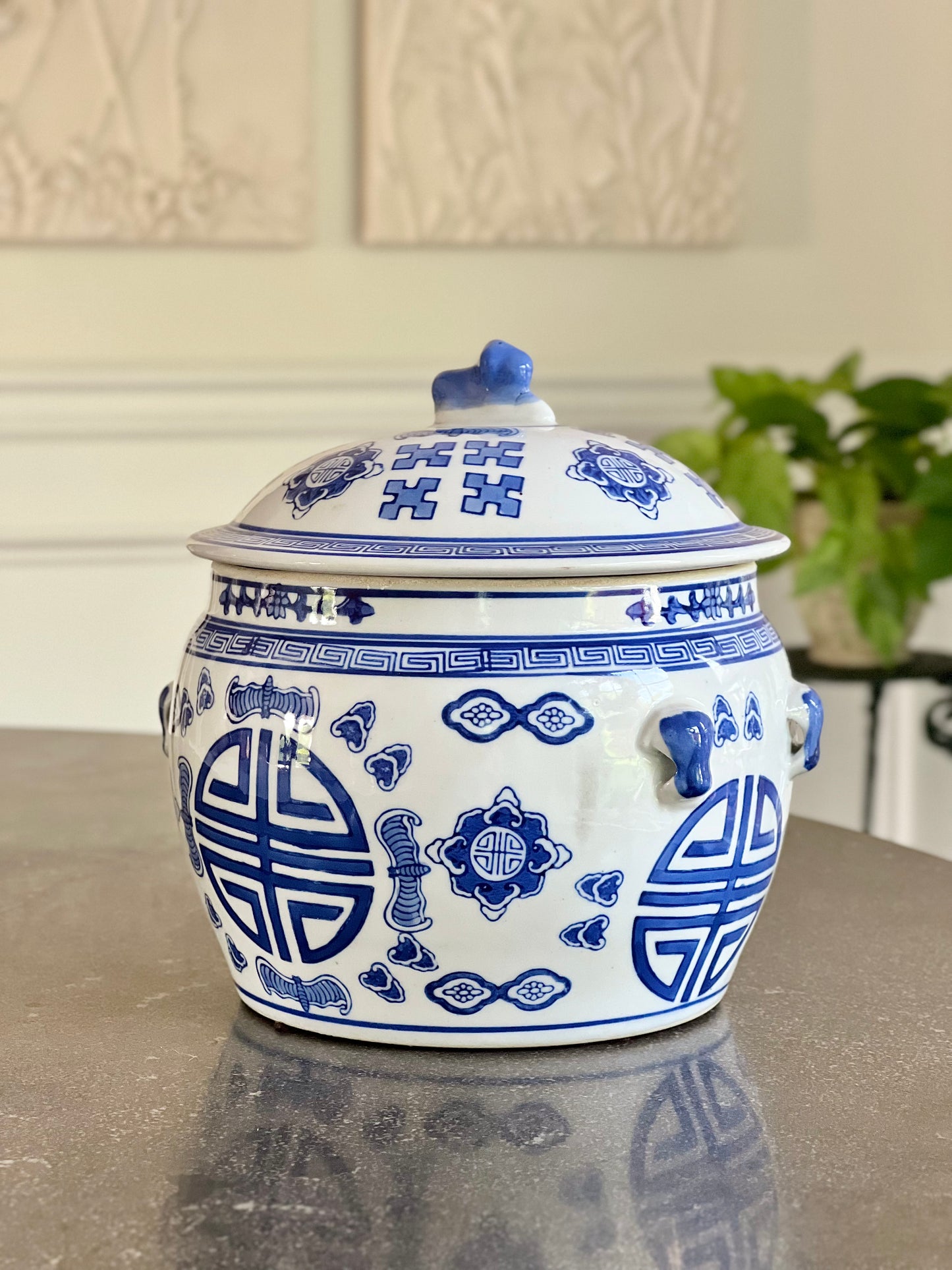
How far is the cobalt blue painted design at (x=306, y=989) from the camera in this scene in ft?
1.82

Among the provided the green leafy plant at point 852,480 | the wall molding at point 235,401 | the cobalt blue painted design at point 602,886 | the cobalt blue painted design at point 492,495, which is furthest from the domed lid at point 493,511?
the wall molding at point 235,401

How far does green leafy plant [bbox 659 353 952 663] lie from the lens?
5.45 ft

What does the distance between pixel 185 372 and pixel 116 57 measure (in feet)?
1.27

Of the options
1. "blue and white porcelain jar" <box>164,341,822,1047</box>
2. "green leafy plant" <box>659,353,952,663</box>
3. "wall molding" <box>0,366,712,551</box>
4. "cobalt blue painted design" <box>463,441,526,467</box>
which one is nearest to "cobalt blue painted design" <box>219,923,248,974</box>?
"blue and white porcelain jar" <box>164,341,822,1047</box>

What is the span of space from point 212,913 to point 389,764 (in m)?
0.12

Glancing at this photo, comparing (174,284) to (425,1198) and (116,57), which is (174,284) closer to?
(116,57)

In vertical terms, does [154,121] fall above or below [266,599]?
above

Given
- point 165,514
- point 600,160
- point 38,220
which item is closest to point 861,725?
point 600,160

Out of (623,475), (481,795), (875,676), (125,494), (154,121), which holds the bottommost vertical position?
(875,676)

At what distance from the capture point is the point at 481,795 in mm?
518

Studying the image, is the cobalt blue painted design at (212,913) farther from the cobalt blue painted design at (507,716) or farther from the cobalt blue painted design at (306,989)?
the cobalt blue painted design at (507,716)

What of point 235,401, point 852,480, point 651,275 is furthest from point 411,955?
point 651,275

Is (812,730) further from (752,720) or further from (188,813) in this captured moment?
(188,813)

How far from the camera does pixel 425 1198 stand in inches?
17.1
